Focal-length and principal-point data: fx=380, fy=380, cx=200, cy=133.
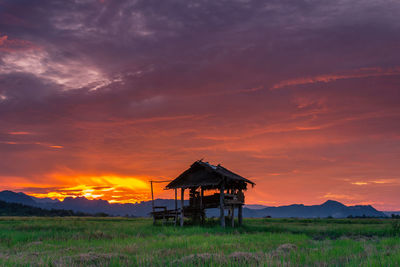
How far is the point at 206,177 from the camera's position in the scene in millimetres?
36125

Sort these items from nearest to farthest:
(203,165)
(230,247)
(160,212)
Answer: (230,247) → (203,165) → (160,212)

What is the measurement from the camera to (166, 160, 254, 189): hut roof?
34938 mm

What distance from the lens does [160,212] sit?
39.8 metres

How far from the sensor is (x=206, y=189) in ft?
125

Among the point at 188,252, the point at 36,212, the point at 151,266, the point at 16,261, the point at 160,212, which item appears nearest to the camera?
the point at 151,266

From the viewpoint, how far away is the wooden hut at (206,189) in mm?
35562

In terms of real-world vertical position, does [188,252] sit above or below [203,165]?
below

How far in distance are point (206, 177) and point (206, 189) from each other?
246 centimetres

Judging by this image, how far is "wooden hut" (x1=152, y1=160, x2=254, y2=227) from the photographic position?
117ft

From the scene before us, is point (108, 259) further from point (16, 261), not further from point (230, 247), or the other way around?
point (230, 247)

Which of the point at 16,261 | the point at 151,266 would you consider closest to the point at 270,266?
the point at 151,266

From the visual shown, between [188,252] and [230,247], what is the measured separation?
2215mm

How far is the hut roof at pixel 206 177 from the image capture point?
3494 centimetres

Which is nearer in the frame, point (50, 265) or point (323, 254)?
point (50, 265)
